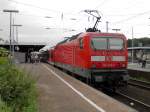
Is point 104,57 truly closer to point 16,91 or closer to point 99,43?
point 99,43

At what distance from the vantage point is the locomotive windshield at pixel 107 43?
21625 mm

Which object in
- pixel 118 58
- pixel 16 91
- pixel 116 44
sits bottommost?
pixel 16 91

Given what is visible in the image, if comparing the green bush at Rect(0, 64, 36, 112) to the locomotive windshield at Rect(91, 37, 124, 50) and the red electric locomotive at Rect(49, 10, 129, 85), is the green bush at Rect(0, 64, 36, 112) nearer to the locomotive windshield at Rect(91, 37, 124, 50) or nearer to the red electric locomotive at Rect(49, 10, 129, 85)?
the red electric locomotive at Rect(49, 10, 129, 85)

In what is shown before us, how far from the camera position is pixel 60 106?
13.4 m

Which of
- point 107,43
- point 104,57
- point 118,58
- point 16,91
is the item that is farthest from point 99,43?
point 16,91

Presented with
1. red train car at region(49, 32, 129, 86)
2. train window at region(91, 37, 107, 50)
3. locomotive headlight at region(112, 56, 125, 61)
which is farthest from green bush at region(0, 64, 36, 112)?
locomotive headlight at region(112, 56, 125, 61)

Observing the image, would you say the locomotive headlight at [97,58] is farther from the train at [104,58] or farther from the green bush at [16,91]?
the green bush at [16,91]

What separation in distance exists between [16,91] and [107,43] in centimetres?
1087

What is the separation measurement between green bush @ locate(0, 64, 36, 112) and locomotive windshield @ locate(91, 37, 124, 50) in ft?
29.6

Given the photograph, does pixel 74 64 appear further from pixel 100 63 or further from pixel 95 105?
pixel 95 105

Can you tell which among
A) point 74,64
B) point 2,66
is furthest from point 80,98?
point 74,64

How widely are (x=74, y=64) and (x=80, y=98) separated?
1046cm

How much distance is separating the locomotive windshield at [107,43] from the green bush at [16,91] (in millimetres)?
9028

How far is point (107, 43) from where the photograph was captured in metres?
21.8
